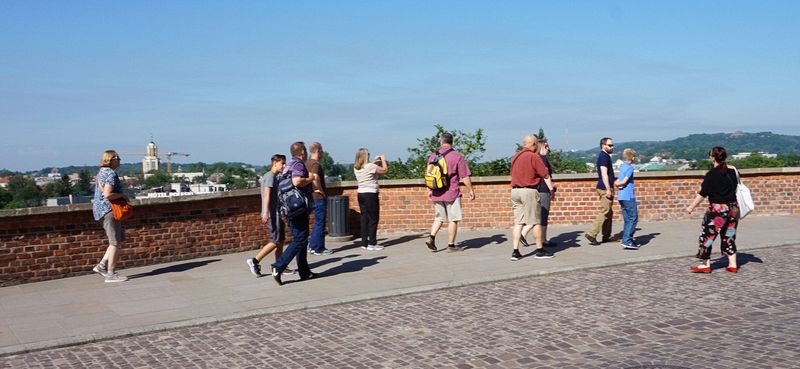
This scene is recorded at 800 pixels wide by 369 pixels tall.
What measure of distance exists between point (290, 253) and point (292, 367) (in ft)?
11.1

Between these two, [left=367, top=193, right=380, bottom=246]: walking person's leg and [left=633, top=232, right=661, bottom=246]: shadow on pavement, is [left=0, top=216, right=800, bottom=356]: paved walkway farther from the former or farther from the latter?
[left=367, top=193, right=380, bottom=246]: walking person's leg

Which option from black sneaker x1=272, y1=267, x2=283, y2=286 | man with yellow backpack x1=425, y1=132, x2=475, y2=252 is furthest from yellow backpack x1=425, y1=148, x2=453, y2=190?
black sneaker x1=272, y1=267, x2=283, y2=286

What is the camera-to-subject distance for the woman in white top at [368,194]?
12062mm

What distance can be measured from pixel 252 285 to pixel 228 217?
9.75 feet

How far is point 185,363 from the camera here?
6.05m

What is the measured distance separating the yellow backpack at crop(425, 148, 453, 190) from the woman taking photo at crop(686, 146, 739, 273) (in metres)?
3.35

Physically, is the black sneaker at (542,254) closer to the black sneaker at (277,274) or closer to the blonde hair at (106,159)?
the black sneaker at (277,274)

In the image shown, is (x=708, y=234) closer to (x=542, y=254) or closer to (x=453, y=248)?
(x=542, y=254)

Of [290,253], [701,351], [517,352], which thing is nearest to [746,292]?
[701,351]

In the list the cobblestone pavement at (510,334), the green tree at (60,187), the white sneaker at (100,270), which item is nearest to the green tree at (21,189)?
the green tree at (60,187)

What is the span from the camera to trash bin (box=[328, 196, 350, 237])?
13.3m

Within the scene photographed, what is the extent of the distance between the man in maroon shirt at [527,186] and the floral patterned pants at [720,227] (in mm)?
2190

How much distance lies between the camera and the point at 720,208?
370 inches

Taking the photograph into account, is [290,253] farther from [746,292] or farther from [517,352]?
[746,292]
